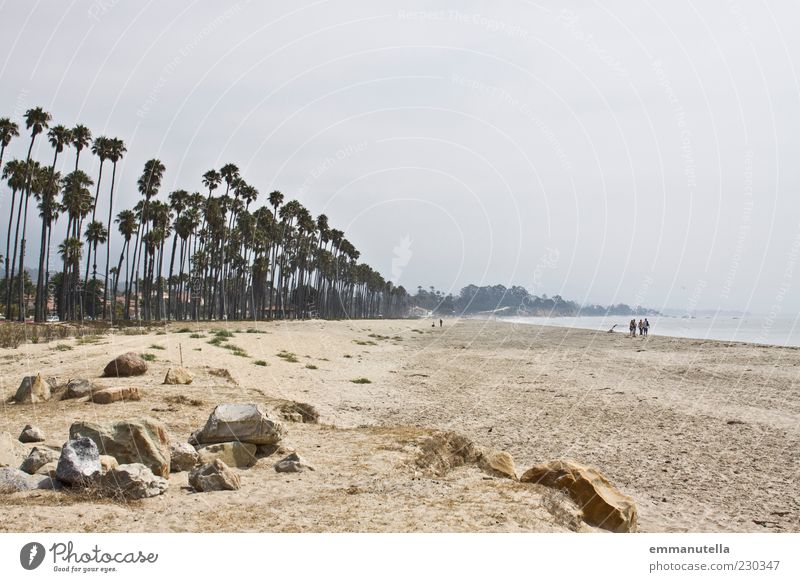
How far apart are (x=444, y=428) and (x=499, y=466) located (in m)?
6.28

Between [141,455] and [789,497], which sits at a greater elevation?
[141,455]

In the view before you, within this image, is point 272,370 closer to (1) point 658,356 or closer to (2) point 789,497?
(2) point 789,497

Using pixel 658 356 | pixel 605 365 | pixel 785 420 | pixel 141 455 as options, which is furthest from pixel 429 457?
pixel 658 356

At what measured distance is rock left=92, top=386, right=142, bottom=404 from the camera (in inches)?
613

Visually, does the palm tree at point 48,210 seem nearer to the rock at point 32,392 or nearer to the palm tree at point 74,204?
the palm tree at point 74,204

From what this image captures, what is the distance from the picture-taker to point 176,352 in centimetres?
2856

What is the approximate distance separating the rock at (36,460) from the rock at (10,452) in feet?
0.59

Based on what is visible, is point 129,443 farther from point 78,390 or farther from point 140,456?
point 78,390

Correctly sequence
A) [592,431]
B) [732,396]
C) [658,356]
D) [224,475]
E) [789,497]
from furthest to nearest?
[658,356]
[732,396]
[592,431]
[789,497]
[224,475]

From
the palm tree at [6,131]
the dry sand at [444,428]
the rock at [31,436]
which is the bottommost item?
the dry sand at [444,428]

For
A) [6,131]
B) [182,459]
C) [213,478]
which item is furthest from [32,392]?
[6,131]

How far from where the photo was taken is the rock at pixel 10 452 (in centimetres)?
975

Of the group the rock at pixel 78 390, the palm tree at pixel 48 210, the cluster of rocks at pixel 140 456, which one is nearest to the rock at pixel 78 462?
the cluster of rocks at pixel 140 456
